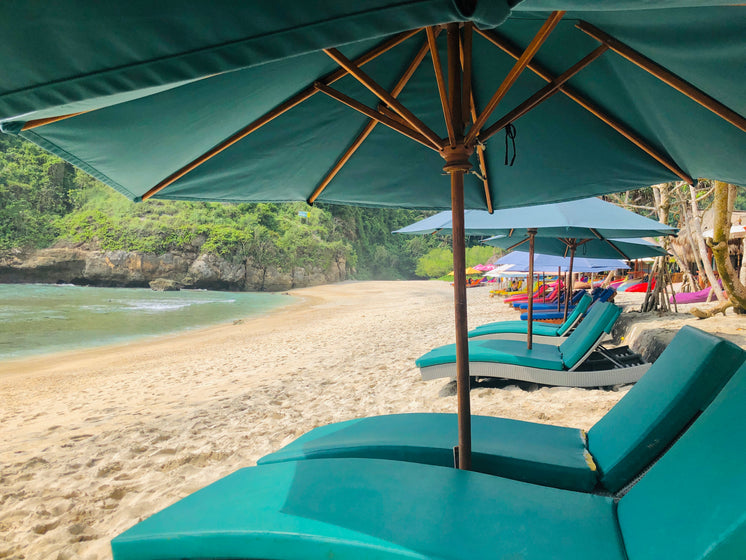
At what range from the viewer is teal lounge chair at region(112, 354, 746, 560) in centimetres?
106

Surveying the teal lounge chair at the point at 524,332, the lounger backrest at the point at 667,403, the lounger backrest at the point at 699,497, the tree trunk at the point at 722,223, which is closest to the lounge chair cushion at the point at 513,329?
the teal lounge chair at the point at 524,332

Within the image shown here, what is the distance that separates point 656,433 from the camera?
1.63 m

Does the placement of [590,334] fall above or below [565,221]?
below

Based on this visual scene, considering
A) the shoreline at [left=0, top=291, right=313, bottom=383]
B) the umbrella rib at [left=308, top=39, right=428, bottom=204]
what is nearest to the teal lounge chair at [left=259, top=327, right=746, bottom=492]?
the umbrella rib at [left=308, top=39, right=428, bottom=204]

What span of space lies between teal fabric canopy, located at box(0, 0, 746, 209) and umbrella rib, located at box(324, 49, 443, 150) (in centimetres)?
27

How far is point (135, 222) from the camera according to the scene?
3800cm

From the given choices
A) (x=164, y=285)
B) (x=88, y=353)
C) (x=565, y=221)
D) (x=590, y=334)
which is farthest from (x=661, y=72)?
(x=164, y=285)

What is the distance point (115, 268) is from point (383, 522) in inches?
1644

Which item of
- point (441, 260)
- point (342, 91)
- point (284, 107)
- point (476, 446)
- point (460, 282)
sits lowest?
point (476, 446)

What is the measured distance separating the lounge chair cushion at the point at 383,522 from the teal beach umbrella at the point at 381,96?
0.38 meters

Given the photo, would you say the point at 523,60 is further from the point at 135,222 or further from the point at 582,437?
the point at 135,222

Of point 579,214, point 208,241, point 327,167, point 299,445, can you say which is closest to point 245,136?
point 327,167

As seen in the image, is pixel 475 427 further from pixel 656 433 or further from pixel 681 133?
pixel 681 133

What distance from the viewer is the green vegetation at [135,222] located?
122ft
